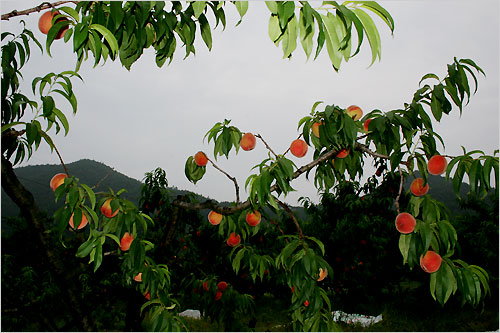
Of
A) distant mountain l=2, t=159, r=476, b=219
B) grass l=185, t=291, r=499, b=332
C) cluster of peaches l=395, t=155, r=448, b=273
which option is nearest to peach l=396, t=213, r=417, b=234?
cluster of peaches l=395, t=155, r=448, b=273

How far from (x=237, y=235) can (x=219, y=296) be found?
2.50ft

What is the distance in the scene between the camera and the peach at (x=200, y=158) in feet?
5.37

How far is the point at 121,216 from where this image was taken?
122cm

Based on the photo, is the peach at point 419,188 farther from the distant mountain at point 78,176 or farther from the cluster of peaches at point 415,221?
the distant mountain at point 78,176

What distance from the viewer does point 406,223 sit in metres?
1.23

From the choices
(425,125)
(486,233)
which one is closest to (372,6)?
(425,125)

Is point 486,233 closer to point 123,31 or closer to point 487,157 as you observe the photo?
point 487,157

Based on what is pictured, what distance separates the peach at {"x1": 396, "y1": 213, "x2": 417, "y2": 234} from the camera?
1.22m

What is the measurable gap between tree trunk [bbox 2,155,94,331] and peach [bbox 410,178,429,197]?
1291 millimetres

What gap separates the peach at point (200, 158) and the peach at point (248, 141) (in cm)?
18

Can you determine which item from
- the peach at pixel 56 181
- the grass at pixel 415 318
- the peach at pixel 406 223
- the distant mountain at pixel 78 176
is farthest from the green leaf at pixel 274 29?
the grass at pixel 415 318

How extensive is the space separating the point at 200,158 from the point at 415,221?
883mm

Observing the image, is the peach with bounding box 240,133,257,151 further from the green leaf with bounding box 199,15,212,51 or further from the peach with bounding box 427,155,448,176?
the peach with bounding box 427,155,448,176

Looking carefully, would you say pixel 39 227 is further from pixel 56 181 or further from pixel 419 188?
pixel 419 188
